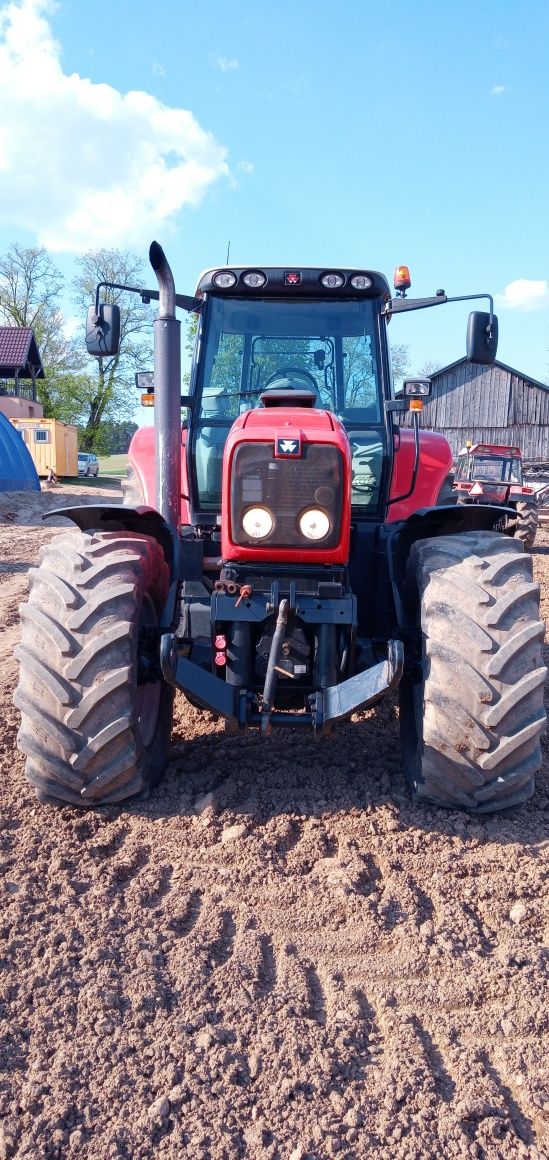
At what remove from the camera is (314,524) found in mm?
3467

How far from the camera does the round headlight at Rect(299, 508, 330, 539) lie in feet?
11.3

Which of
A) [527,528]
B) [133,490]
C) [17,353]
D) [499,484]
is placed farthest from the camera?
[17,353]

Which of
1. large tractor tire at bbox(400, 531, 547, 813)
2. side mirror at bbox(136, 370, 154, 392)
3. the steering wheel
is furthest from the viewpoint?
side mirror at bbox(136, 370, 154, 392)

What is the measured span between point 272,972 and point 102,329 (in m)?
3.09

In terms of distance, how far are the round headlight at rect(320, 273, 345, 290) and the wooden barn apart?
30.8 m

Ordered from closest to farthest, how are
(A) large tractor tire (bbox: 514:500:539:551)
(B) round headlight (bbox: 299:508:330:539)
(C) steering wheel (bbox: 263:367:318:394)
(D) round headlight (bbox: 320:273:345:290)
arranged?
(B) round headlight (bbox: 299:508:330:539)
(D) round headlight (bbox: 320:273:345:290)
(C) steering wheel (bbox: 263:367:318:394)
(A) large tractor tire (bbox: 514:500:539:551)

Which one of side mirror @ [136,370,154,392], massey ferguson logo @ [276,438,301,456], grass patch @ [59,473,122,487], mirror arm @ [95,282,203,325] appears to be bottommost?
grass patch @ [59,473,122,487]

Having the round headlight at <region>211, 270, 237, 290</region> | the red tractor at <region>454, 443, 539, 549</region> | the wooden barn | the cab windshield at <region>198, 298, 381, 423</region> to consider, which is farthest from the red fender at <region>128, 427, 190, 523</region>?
the wooden barn

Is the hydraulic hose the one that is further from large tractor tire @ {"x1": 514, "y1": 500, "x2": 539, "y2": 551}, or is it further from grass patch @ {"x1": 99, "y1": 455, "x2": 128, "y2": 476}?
grass patch @ {"x1": 99, "y1": 455, "x2": 128, "y2": 476}

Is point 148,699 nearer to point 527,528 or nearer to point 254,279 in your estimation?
point 254,279

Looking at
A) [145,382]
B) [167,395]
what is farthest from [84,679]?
[145,382]

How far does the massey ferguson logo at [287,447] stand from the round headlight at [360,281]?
4.88 ft

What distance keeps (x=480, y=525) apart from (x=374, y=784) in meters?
1.36

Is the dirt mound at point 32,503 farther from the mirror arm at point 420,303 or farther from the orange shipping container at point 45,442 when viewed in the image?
the mirror arm at point 420,303
